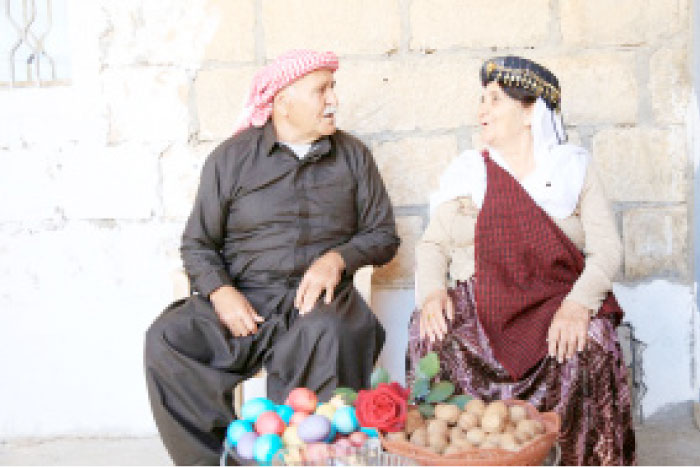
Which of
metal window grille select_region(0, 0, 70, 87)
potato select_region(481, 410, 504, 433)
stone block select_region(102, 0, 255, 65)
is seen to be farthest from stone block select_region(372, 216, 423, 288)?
potato select_region(481, 410, 504, 433)

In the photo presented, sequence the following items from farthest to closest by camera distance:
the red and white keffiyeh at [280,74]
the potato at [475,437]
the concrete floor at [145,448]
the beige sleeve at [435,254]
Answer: the concrete floor at [145,448]
the red and white keffiyeh at [280,74]
the beige sleeve at [435,254]
the potato at [475,437]

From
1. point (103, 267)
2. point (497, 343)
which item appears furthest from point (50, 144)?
point (497, 343)

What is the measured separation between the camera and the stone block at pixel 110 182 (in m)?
4.58

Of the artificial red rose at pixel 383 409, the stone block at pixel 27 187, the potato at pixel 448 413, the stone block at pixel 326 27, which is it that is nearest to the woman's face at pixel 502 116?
the stone block at pixel 326 27

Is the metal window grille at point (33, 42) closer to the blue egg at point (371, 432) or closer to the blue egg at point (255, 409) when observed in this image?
the blue egg at point (255, 409)

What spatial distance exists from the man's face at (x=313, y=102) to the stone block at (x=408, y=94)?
1.97ft

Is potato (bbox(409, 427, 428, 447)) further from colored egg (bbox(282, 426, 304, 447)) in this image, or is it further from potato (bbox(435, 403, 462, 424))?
colored egg (bbox(282, 426, 304, 447))

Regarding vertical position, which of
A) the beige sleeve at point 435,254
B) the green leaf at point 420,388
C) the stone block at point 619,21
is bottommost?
the green leaf at point 420,388

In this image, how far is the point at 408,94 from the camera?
4504 mm

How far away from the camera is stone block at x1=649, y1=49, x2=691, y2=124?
4.42m

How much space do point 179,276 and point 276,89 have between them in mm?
890

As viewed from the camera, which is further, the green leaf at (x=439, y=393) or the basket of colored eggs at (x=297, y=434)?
the green leaf at (x=439, y=393)

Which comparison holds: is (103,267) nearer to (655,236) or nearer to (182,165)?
(182,165)

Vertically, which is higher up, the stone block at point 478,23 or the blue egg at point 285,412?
the stone block at point 478,23
